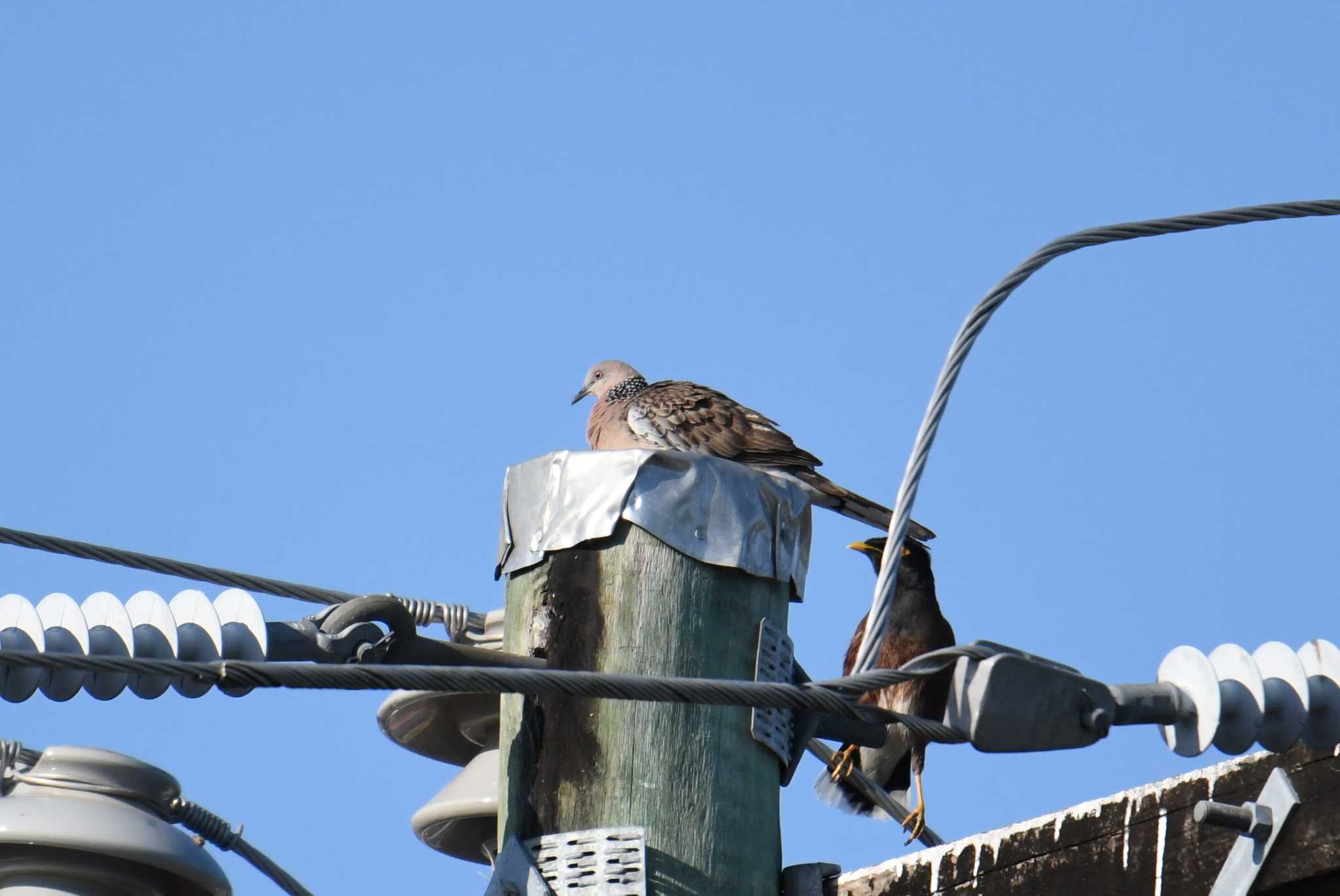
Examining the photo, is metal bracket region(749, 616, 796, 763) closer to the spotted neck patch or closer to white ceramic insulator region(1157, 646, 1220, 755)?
white ceramic insulator region(1157, 646, 1220, 755)

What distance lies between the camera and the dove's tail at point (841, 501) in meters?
7.90

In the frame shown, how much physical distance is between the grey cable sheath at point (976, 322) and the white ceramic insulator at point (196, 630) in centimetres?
114

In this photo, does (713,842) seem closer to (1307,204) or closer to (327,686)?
(327,686)

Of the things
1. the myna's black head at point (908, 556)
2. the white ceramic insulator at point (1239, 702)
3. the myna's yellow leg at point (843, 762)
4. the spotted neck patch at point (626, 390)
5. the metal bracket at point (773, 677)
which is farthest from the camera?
the spotted neck patch at point (626, 390)

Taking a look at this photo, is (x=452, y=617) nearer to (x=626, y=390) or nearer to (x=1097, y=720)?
(x=1097, y=720)

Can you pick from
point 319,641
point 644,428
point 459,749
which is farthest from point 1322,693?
point 644,428

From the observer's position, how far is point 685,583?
3.21m

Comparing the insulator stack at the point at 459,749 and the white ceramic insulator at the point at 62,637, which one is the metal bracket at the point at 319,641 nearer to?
the white ceramic insulator at the point at 62,637

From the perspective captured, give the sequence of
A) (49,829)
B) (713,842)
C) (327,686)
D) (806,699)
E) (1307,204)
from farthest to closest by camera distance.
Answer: (1307,204) < (49,829) < (713,842) < (806,699) < (327,686)

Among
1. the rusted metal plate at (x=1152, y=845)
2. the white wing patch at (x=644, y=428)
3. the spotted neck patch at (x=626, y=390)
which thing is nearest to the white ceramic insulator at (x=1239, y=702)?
the rusted metal plate at (x=1152, y=845)

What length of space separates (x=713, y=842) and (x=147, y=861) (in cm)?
108

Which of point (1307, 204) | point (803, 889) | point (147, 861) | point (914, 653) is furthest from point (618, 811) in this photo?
point (914, 653)

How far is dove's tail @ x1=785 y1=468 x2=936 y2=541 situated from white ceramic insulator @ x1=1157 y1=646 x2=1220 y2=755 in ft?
15.4

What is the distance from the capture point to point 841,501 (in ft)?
26.0
